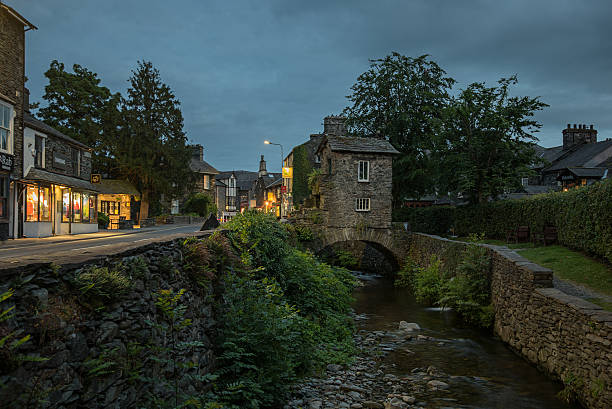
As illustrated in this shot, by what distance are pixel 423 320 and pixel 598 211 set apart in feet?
24.1

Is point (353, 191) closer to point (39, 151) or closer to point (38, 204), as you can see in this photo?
point (38, 204)

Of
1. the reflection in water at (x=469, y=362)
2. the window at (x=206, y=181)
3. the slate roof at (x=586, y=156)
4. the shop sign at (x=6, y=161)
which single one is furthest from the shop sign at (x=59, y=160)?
the slate roof at (x=586, y=156)

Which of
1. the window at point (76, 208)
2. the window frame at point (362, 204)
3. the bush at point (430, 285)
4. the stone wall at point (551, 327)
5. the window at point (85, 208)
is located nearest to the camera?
the stone wall at point (551, 327)

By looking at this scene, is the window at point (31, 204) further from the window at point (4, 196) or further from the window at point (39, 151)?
the window at point (4, 196)

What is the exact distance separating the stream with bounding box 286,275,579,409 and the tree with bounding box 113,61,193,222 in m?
32.1

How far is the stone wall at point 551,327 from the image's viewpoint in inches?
283

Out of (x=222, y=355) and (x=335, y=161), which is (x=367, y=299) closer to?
(x=335, y=161)

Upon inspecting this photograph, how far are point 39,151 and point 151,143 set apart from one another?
19118 millimetres

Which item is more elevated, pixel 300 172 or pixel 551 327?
pixel 300 172

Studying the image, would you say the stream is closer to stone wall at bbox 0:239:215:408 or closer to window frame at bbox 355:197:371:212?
stone wall at bbox 0:239:215:408

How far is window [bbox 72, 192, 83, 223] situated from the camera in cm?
2522

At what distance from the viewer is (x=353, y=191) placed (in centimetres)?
2795

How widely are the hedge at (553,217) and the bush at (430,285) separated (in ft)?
15.5

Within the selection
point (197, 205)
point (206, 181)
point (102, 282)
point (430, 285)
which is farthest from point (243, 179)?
point (102, 282)
